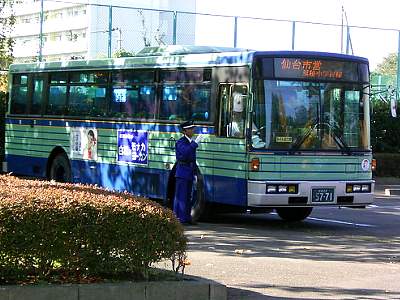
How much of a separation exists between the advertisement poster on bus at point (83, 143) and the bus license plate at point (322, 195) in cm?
543

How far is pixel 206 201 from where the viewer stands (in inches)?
565

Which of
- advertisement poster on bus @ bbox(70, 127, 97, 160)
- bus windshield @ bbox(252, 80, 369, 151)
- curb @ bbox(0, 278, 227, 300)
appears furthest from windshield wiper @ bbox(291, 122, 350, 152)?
curb @ bbox(0, 278, 227, 300)

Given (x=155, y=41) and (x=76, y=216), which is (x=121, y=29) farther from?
(x=76, y=216)

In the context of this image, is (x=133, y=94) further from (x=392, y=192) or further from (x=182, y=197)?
(x=392, y=192)

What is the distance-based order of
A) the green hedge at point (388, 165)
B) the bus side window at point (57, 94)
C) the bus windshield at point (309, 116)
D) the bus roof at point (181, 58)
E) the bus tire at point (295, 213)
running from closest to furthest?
the bus windshield at point (309, 116) < the bus roof at point (181, 58) < the bus tire at point (295, 213) < the bus side window at point (57, 94) < the green hedge at point (388, 165)

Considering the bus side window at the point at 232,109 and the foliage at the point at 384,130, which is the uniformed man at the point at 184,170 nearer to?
the bus side window at the point at 232,109

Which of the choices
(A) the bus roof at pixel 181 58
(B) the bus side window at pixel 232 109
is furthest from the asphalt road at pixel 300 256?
(A) the bus roof at pixel 181 58

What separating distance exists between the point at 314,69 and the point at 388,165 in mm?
15306

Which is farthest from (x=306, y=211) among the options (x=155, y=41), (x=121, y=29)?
(x=155, y=41)

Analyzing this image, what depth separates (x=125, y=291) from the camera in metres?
7.10

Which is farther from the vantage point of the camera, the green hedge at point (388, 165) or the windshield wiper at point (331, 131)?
the green hedge at point (388, 165)

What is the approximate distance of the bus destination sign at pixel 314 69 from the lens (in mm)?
13734

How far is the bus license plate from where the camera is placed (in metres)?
13.8

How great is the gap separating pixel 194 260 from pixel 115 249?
312cm
